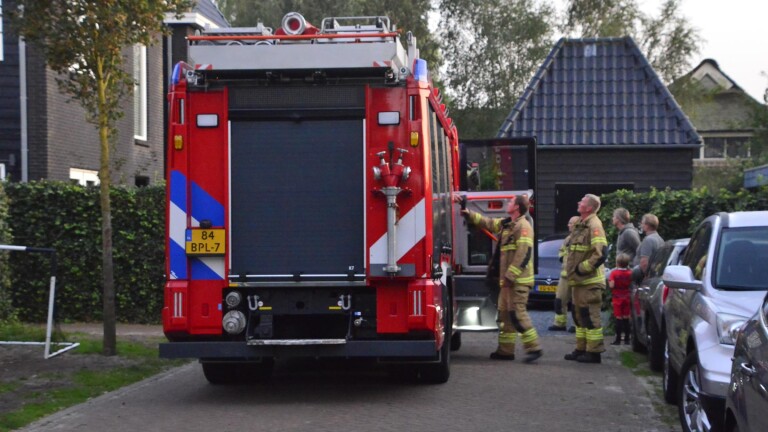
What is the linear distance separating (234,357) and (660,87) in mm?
18289

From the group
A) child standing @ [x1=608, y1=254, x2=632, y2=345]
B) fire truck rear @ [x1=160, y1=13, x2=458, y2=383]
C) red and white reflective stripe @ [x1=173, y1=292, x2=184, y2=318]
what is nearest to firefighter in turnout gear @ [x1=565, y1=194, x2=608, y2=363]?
child standing @ [x1=608, y1=254, x2=632, y2=345]

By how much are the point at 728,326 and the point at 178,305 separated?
462 cm

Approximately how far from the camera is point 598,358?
42.9ft

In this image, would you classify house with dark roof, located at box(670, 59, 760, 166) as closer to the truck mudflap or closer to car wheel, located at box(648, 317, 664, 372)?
car wheel, located at box(648, 317, 664, 372)

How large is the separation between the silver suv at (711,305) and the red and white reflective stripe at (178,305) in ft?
13.4

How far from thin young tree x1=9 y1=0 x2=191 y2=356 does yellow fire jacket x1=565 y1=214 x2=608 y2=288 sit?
530 cm

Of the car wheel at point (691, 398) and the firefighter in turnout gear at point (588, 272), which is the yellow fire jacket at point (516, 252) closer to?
the firefighter in turnout gear at point (588, 272)

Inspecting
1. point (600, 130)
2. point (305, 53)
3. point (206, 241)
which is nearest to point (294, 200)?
point (206, 241)

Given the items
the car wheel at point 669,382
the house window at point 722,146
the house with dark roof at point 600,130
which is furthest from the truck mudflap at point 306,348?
the house window at point 722,146

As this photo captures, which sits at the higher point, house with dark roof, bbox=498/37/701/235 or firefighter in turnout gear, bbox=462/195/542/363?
house with dark roof, bbox=498/37/701/235

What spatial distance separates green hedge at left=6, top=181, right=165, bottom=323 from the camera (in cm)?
1619

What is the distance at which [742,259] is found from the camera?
28.2ft

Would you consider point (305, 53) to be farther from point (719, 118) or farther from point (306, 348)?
point (719, 118)

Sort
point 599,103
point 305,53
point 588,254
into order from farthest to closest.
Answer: point 599,103, point 588,254, point 305,53
